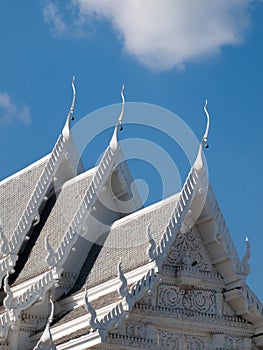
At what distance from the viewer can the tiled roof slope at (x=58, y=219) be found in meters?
28.7

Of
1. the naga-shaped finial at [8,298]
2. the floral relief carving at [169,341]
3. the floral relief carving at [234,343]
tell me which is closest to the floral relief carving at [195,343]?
the floral relief carving at [169,341]

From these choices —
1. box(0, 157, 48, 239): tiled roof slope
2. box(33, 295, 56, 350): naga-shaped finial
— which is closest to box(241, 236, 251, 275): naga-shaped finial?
box(33, 295, 56, 350): naga-shaped finial

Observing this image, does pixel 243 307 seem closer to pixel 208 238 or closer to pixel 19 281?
pixel 208 238

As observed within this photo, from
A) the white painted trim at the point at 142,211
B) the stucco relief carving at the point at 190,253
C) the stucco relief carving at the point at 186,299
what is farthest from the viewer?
the white painted trim at the point at 142,211

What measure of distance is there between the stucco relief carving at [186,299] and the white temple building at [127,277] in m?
0.02

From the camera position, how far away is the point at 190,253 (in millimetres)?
26781

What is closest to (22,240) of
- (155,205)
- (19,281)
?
(19,281)

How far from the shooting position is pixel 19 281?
2853 centimetres

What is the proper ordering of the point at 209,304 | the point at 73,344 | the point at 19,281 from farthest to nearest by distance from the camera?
the point at 19,281
the point at 209,304
the point at 73,344

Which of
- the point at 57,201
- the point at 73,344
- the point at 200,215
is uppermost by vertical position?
the point at 57,201

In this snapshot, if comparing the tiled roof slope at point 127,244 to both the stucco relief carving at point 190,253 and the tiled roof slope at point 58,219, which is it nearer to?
the stucco relief carving at point 190,253

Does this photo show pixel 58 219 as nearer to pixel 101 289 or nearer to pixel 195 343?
pixel 101 289

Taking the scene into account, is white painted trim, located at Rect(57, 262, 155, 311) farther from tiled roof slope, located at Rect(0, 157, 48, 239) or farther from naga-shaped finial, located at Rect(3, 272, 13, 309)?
tiled roof slope, located at Rect(0, 157, 48, 239)

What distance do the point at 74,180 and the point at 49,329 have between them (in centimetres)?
544
